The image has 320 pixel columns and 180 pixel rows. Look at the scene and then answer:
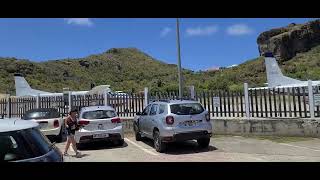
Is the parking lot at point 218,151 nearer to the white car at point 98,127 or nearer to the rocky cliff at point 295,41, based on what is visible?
the white car at point 98,127

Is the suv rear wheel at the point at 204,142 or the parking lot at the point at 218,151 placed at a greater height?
the suv rear wheel at the point at 204,142

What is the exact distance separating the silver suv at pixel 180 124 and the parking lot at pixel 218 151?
446 mm

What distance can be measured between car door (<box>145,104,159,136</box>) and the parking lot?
22.9 inches

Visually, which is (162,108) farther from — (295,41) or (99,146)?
(295,41)

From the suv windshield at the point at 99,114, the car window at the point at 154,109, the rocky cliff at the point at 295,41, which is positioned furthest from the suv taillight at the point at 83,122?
the rocky cliff at the point at 295,41

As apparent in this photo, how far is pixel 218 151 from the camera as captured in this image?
1289cm

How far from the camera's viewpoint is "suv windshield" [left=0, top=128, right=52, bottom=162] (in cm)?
458

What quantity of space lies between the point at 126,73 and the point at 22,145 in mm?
96742

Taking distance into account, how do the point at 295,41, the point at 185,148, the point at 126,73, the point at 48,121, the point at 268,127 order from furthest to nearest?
the point at 126,73 < the point at 295,41 < the point at 48,121 < the point at 268,127 < the point at 185,148

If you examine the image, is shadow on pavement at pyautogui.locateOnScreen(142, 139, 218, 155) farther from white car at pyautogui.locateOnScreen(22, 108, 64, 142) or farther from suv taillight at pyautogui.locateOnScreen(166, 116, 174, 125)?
white car at pyautogui.locateOnScreen(22, 108, 64, 142)

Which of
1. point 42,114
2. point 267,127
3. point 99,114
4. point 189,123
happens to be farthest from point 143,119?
point 267,127

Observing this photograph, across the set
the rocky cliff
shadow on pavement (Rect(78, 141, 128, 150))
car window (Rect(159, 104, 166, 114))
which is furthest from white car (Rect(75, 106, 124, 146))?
the rocky cliff

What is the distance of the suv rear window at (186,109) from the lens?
42.3ft
